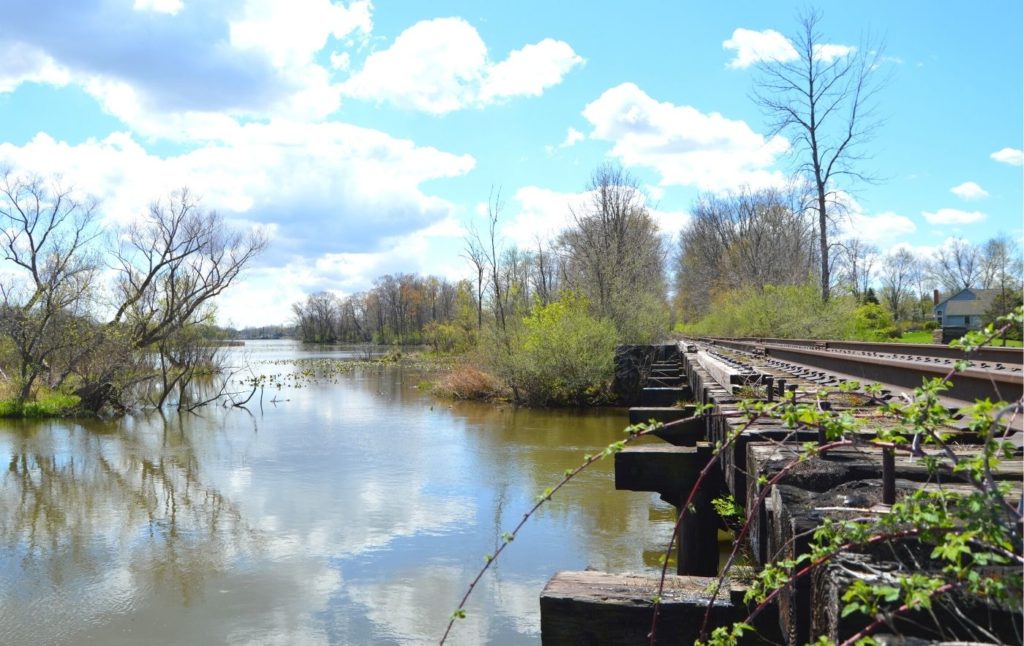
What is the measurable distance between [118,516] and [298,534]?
10.4 feet

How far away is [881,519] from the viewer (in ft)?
7.04

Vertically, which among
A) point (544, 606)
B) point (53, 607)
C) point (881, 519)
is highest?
point (881, 519)

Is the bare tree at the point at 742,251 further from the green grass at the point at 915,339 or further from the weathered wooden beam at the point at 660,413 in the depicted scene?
the weathered wooden beam at the point at 660,413

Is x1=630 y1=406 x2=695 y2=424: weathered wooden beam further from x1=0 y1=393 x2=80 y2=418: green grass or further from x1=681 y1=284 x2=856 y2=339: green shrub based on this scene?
x1=0 y1=393 x2=80 y2=418: green grass

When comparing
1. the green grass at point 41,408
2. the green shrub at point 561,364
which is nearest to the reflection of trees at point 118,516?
the green grass at point 41,408

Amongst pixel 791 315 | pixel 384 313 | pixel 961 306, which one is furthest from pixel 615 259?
pixel 384 313

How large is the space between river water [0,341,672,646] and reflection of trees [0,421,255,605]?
4cm

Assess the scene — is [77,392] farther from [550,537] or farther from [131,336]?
[550,537]

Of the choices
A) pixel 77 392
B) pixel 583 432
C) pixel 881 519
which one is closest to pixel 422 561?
pixel 881 519

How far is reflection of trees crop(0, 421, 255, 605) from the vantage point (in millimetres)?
8789

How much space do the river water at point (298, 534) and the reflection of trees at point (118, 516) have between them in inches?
1.6

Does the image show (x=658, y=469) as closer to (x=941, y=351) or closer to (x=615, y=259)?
(x=941, y=351)

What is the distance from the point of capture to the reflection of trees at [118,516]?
28.8ft

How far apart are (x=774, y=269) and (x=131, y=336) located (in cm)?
3661
